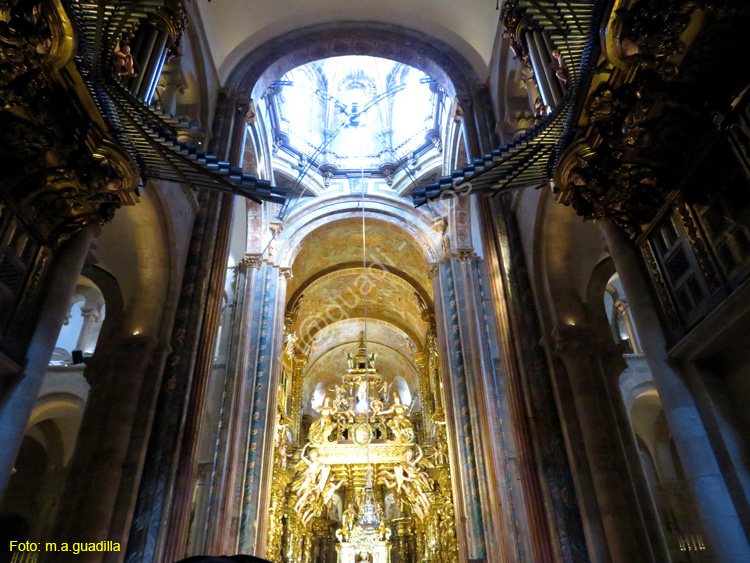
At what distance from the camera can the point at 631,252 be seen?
19.0 ft

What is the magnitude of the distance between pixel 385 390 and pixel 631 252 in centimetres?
1706

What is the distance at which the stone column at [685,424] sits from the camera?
14.0 ft

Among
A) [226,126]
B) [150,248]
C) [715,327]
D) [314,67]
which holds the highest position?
[314,67]

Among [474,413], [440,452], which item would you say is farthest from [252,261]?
[440,452]

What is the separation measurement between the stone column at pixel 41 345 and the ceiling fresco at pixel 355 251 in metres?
11.9

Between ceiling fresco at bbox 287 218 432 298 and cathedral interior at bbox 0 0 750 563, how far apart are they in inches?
117

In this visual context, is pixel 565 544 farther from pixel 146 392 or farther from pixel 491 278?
pixel 146 392

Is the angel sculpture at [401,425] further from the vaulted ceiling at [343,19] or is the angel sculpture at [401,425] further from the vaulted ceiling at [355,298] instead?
the vaulted ceiling at [343,19]

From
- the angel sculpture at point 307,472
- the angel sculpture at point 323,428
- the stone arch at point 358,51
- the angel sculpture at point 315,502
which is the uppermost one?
the stone arch at point 358,51

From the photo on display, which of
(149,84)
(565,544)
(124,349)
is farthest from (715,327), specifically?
(124,349)

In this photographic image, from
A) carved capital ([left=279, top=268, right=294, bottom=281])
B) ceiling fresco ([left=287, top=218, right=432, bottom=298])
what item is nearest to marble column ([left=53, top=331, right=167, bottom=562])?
carved capital ([left=279, top=268, right=294, bottom=281])

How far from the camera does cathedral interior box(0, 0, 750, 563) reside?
4453mm

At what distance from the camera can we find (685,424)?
4789 millimetres

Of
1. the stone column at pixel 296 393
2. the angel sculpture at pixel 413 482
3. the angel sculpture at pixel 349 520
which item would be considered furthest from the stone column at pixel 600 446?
the stone column at pixel 296 393
